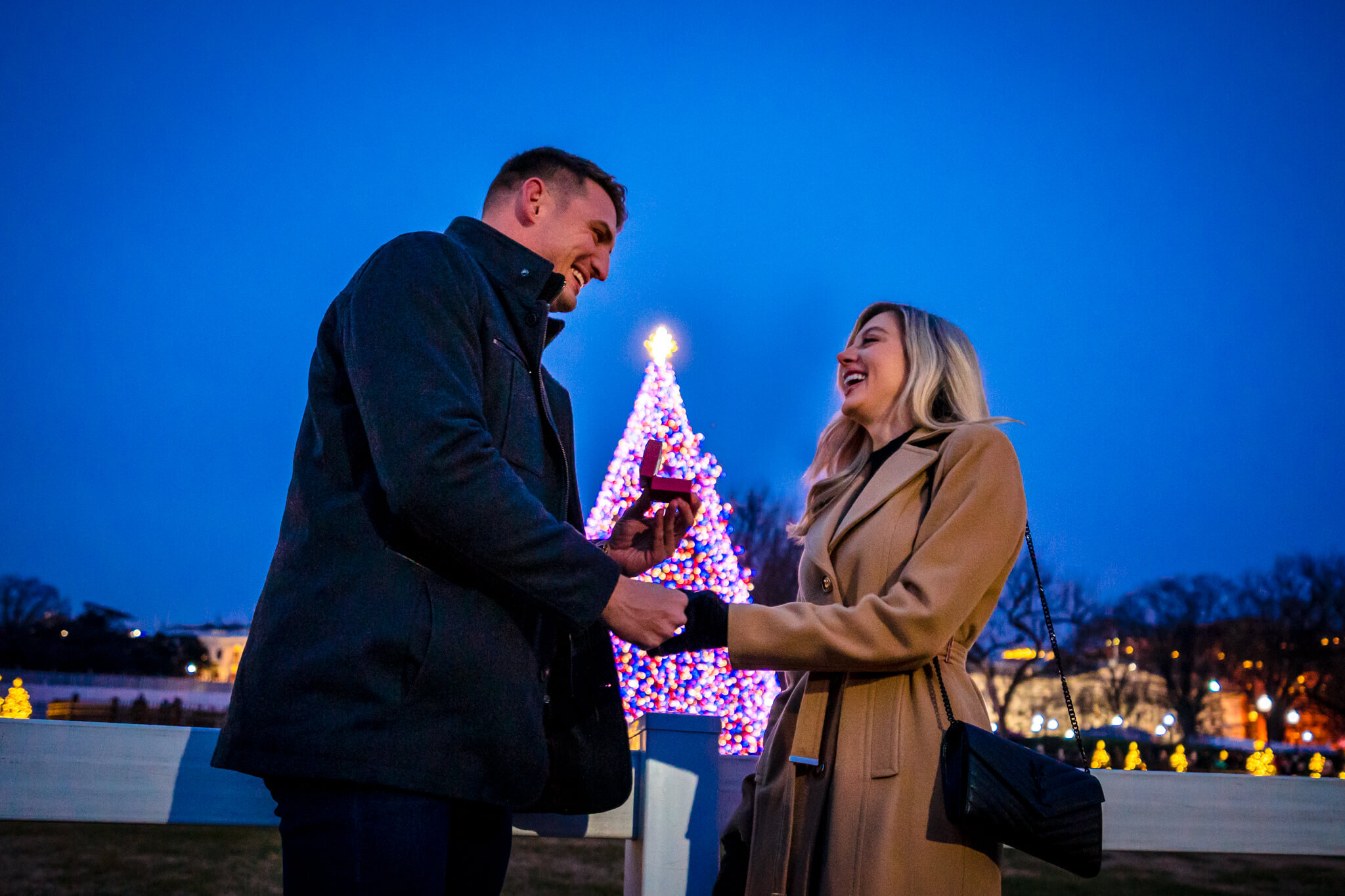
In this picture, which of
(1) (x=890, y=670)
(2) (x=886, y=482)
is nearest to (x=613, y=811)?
(1) (x=890, y=670)

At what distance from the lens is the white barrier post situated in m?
2.71

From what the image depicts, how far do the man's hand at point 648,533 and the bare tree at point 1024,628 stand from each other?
1368 inches

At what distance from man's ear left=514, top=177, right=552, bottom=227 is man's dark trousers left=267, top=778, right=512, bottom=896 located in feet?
4.90

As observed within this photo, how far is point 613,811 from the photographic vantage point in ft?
9.07

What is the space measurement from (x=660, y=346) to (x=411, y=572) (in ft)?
32.3

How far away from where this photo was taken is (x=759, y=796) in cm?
271

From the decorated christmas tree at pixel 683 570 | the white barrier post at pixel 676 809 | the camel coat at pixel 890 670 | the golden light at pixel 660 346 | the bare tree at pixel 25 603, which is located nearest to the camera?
the camel coat at pixel 890 670

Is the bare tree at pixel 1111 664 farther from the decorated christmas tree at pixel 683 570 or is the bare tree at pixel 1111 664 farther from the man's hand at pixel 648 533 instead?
the man's hand at pixel 648 533

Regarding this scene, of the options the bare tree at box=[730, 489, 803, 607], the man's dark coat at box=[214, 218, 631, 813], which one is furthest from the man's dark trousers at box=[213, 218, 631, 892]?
the bare tree at box=[730, 489, 803, 607]

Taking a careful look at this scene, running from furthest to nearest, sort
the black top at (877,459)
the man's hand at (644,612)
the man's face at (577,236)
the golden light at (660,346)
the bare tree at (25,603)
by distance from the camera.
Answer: the bare tree at (25,603), the golden light at (660,346), the black top at (877,459), the man's face at (577,236), the man's hand at (644,612)

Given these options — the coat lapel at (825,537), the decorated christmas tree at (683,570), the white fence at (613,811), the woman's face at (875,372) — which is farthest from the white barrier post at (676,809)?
the decorated christmas tree at (683,570)

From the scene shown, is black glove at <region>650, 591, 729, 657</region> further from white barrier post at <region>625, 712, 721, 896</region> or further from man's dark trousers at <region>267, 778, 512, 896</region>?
man's dark trousers at <region>267, 778, 512, 896</region>

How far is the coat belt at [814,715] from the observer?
259 centimetres

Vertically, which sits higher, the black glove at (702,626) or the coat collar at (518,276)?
the coat collar at (518,276)
